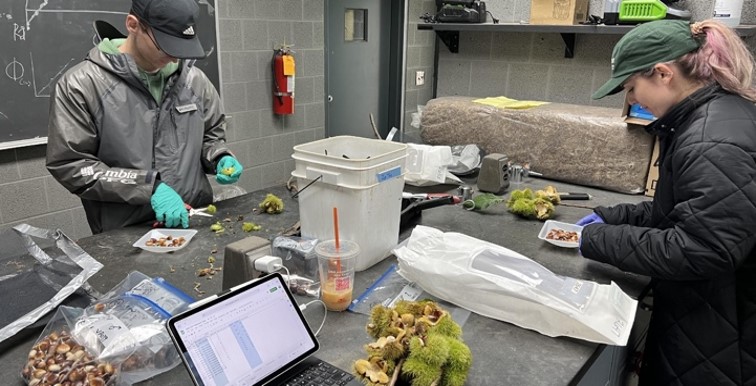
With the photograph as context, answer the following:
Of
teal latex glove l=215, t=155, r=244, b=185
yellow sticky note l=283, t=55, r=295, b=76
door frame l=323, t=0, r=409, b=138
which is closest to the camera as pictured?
teal latex glove l=215, t=155, r=244, b=185

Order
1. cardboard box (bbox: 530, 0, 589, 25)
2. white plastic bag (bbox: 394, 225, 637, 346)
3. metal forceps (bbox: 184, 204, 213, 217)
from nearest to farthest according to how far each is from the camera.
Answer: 1. white plastic bag (bbox: 394, 225, 637, 346)
2. metal forceps (bbox: 184, 204, 213, 217)
3. cardboard box (bbox: 530, 0, 589, 25)

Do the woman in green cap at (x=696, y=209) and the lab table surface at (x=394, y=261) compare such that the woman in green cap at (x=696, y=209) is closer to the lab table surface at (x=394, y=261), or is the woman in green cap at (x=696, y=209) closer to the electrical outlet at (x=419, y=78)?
the lab table surface at (x=394, y=261)

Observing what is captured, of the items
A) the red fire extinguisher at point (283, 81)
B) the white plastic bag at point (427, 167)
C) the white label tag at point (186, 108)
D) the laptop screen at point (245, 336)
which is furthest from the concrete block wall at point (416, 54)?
the laptop screen at point (245, 336)

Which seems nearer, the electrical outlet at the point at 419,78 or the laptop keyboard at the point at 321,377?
the laptop keyboard at the point at 321,377

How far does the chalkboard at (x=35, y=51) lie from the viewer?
2.40 m

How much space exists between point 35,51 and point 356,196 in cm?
202

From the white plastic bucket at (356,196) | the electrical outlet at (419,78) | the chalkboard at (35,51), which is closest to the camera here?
the white plastic bucket at (356,196)

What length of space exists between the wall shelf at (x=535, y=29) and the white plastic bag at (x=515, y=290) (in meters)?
1.79

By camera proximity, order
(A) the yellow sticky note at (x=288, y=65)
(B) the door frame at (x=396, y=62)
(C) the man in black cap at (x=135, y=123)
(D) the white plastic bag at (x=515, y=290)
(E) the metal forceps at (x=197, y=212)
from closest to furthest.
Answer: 1. (D) the white plastic bag at (x=515, y=290)
2. (C) the man in black cap at (x=135, y=123)
3. (E) the metal forceps at (x=197, y=212)
4. (A) the yellow sticky note at (x=288, y=65)
5. (B) the door frame at (x=396, y=62)

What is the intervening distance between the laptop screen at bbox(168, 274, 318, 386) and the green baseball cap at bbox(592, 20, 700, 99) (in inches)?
43.9

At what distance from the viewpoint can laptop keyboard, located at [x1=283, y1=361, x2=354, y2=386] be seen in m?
1.04

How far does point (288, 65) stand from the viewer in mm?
3531

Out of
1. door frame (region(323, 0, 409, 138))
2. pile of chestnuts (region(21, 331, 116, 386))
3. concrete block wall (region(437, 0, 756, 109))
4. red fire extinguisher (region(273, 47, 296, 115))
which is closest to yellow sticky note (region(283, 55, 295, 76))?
red fire extinguisher (region(273, 47, 296, 115))

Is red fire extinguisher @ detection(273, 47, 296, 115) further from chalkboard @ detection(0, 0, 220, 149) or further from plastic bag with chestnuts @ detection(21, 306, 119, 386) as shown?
plastic bag with chestnuts @ detection(21, 306, 119, 386)
